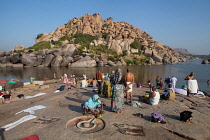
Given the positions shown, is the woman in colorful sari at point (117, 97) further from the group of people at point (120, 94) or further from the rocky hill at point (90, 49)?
the rocky hill at point (90, 49)

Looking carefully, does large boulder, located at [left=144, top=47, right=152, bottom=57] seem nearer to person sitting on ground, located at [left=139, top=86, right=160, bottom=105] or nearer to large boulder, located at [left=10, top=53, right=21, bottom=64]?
large boulder, located at [left=10, top=53, right=21, bottom=64]

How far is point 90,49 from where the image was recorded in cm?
6831

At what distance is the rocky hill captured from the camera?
5200 cm

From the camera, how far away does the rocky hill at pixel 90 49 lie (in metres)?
52.0

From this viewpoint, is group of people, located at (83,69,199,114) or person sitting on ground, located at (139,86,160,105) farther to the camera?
person sitting on ground, located at (139,86,160,105)

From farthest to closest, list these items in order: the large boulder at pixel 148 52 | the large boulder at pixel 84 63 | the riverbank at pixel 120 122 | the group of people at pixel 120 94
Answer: the large boulder at pixel 148 52 → the large boulder at pixel 84 63 → the group of people at pixel 120 94 → the riverbank at pixel 120 122

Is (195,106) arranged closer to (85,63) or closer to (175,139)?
(175,139)

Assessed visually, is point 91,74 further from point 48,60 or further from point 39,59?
point 39,59

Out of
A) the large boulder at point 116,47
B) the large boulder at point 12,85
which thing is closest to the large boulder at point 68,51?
the large boulder at point 116,47

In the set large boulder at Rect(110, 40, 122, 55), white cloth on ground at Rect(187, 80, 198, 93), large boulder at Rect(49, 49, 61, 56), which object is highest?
large boulder at Rect(110, 40, 122, 55)

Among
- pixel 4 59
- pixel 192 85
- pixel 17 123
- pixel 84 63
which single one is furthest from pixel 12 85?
pixel 4 59

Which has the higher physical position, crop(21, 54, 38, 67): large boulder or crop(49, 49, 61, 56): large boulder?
crop(49, 49, 61, 56): large boulder

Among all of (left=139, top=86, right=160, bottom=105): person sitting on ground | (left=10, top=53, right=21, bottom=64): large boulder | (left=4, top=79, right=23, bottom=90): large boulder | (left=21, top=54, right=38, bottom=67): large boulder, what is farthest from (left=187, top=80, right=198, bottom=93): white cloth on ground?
(left=10, top=53, right=21, bottom=64): large boulder

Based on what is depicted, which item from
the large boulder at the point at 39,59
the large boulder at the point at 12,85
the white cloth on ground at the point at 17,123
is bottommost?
the white cloth on ground at the point at 17,123
